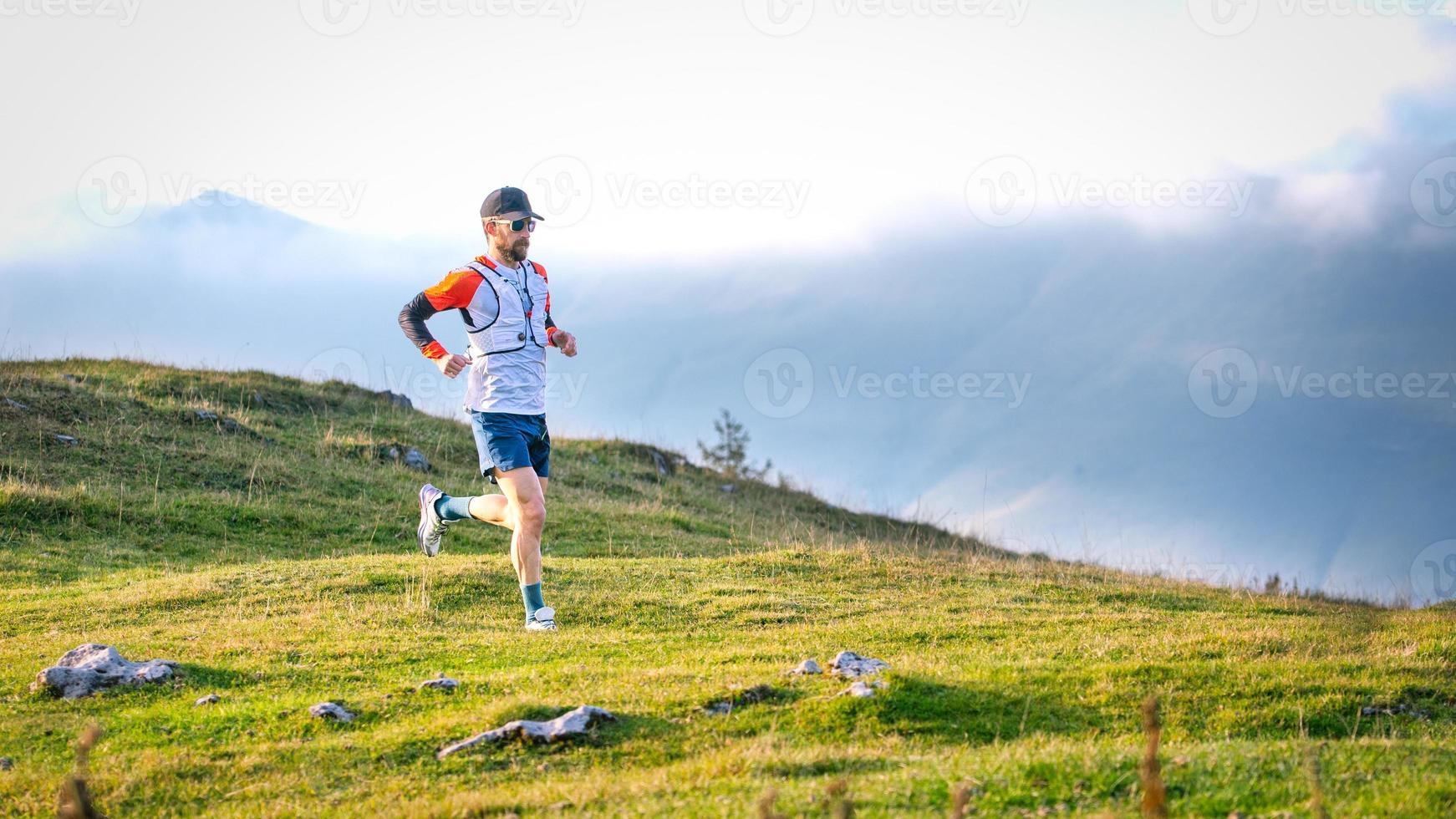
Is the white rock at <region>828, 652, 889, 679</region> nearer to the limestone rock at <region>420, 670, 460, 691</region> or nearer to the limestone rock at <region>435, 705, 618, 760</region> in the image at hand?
the limestone rock at <region>435, 705, 618, 760</region>

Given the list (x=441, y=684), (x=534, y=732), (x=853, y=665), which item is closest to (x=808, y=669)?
(x=853, y=665)

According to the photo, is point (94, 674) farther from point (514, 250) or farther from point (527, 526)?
point (514, 250)

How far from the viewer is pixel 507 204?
10.2 meters

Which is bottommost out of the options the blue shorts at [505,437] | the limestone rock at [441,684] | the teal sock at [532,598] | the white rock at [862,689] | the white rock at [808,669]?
the limestone rock at [441,684]

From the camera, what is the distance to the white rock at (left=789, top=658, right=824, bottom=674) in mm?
8449

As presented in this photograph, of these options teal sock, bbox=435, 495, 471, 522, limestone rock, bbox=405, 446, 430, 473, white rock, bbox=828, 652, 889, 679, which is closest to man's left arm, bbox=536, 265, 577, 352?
teal sock, bbox=435, 495, 471, 522

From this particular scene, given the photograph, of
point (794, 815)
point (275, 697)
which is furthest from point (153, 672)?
point (794, 815)

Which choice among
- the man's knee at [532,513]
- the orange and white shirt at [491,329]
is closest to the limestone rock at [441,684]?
the man's knee at [532,513]

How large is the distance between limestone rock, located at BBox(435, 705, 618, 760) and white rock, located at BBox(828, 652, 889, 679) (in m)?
2.04

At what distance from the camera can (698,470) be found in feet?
101

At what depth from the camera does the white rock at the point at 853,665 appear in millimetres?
8297

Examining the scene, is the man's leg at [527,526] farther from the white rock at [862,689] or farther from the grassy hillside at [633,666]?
the white rock at [862,689]

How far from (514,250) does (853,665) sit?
4584 millimetres

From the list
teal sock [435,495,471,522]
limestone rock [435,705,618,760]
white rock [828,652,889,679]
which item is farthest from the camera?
teal sock [435,495,471,522]
